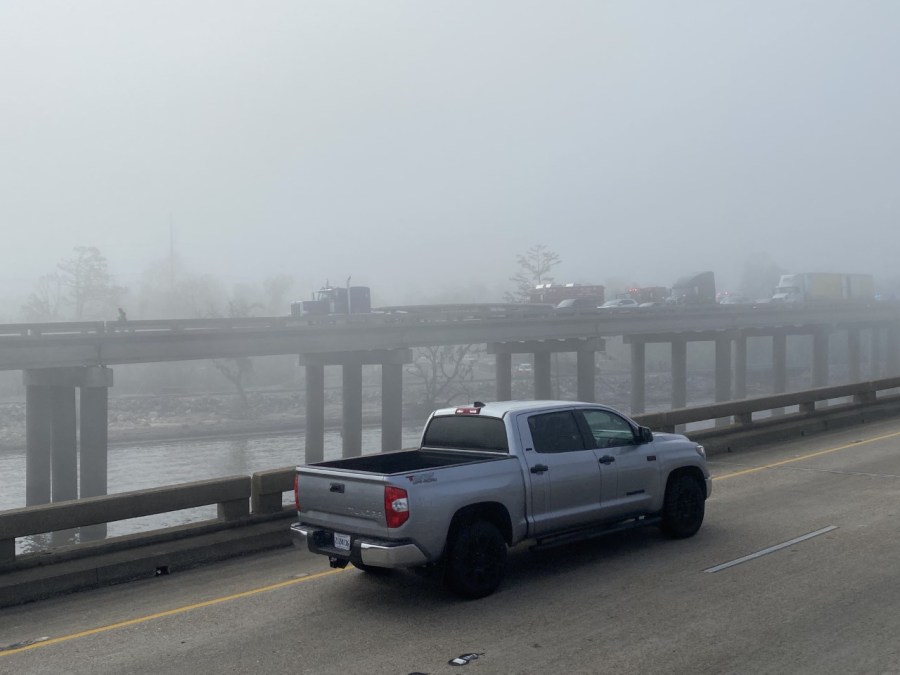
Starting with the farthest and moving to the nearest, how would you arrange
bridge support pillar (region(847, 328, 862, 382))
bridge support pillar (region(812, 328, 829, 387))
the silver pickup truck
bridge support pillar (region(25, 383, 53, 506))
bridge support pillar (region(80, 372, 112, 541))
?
bridge support pillar (region(847, 328, 862, 382))
bridge support pillar (region(812, 328, 829, 387))
bridge support pillar (region(25, 383, 53, 506))
bridge support pillar (region(80, 372, 112, 541))
the silver pickup truck

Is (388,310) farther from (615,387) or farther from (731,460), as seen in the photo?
(615,387)

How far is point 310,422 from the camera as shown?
165 feet

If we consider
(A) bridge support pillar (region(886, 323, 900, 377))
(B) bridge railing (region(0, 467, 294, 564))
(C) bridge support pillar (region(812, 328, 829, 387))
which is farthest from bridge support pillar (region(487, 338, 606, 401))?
(A) bridge support pillar (region(886, 323, 900, 377))

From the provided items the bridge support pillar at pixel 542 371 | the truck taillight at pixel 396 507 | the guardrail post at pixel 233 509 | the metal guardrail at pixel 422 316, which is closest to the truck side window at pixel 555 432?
the truck taillight at pixel 396 507

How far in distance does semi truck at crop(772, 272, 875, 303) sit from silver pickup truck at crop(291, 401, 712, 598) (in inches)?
2616

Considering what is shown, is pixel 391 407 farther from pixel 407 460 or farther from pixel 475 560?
pixel 475 560

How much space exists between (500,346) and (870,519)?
135 feet

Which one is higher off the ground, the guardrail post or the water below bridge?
the guardrail post

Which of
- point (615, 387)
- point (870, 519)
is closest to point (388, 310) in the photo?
point (870, 519)

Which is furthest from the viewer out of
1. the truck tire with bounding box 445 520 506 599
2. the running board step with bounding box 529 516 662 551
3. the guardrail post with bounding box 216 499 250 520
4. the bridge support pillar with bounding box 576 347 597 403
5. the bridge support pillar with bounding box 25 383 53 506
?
the bridge support pillar with bounding box 576 347 597 403

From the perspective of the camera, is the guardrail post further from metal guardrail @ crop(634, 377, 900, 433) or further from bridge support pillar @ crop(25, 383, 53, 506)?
bridge support pillar @ crop(25, 383, 53, 506)

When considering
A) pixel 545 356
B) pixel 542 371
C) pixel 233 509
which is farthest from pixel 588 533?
pixel 542 371

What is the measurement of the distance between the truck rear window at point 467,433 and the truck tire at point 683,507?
243 cm

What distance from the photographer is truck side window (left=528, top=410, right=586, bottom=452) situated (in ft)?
29.9
